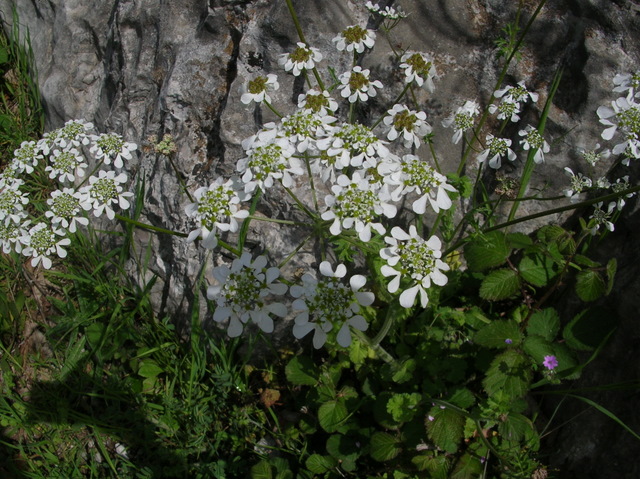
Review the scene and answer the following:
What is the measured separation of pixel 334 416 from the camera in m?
3.24

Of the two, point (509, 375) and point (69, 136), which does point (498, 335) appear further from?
point (69, 136)

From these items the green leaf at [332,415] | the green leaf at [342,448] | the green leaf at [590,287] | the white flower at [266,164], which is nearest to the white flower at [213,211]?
the white flower at [266,164]

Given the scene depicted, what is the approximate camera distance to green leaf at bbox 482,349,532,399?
2.88m

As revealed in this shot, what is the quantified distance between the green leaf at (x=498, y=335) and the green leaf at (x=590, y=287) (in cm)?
46

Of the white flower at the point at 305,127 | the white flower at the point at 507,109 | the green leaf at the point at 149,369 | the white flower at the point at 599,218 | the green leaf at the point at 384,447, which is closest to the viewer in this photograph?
the white flower at the point at 305,127

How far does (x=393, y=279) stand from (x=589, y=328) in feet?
4.88

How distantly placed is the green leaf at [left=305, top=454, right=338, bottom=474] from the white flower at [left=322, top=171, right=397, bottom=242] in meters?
1.64

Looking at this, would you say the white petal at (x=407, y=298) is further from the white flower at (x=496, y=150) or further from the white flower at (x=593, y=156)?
the white flower at (x=593, y=156)

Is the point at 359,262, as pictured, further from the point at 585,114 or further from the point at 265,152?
the point at 585,114

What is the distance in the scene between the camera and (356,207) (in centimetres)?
260

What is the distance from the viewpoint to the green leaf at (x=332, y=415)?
321 cm

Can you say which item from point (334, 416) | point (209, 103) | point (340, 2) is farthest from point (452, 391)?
point (340, 2)

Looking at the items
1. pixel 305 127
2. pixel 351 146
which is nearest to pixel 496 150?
pixel 351 146

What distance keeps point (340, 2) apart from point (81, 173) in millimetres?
2511
